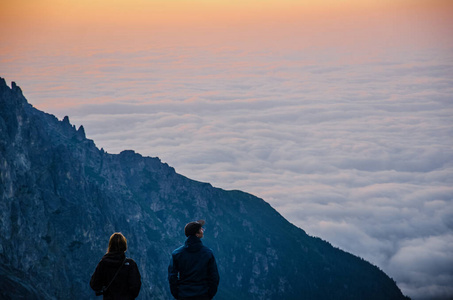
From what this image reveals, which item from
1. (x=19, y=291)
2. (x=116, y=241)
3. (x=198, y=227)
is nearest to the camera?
(x=116, y=241)

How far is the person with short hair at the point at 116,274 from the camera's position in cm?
2775

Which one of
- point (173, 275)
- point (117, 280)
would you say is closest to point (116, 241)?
point (117, 280)

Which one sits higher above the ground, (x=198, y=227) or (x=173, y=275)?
(x=198, y=227)

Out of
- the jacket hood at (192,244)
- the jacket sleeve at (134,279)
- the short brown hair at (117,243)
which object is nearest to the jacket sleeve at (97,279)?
the short brown hair at (117,243)

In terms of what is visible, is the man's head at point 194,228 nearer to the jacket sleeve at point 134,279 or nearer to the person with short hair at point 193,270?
the person with short hair at point 193,270

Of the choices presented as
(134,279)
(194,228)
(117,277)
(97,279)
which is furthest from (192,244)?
(97,279)

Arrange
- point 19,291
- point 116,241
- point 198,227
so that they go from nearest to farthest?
point 116,241 → point 198,227 → point 19,291

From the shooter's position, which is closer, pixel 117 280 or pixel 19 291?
pixel 117 280

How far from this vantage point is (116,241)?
27.6 meters

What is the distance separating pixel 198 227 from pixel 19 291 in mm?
181934

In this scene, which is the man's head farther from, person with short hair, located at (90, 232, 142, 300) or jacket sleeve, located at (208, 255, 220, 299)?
person with short hair, located at (90, 232, 142, 300)

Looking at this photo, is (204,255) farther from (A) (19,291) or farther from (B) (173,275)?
(A) (19,291)

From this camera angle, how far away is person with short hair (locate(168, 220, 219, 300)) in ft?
97.5

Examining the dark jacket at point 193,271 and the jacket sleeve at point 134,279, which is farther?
the dark jacket at point 193,271
